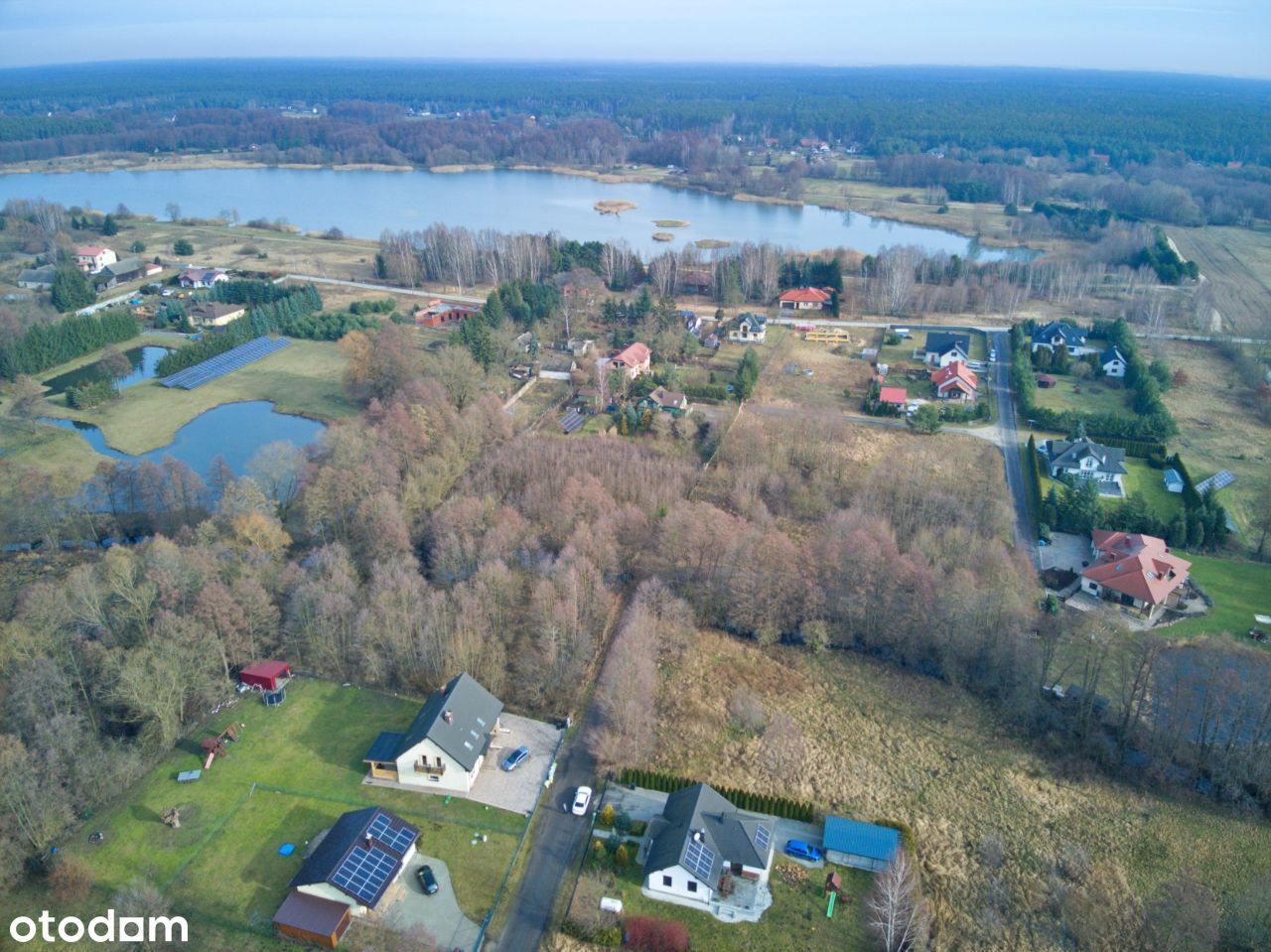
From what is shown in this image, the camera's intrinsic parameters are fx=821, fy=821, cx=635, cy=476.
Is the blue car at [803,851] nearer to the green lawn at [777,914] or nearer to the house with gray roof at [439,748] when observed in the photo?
the green lawn at [777,914]

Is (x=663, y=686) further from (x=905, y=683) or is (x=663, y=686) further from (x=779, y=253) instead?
(x=779, y=253)

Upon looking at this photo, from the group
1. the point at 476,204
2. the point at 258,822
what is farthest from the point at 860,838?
the point at 476,204

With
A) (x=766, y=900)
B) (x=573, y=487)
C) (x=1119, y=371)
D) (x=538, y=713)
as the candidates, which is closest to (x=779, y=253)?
(x=1119, y=371)

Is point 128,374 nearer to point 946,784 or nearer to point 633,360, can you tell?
point 633,360

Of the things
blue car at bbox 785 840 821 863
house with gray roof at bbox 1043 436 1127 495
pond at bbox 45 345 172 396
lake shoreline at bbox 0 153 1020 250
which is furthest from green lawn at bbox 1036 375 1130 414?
lake shoreline at bbox 0 153 1020 250

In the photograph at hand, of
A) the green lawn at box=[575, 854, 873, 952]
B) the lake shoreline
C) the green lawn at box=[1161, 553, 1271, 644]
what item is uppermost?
the lake shoreline

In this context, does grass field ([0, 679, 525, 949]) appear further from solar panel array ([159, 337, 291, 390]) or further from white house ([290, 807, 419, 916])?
solar panel array ([159, 337, 291, 390])
